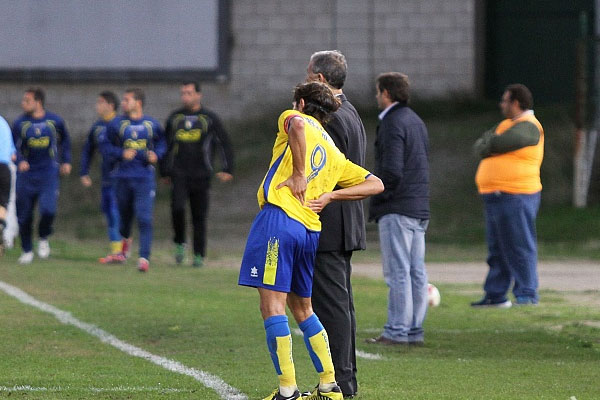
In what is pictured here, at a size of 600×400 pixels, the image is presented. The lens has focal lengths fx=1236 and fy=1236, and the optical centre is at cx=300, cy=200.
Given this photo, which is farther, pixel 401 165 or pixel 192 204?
pixel 192 204

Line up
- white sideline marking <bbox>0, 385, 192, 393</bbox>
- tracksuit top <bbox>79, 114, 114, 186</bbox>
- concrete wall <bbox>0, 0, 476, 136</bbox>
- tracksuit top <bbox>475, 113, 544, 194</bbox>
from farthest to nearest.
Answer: concrete wall <bbox>0, 0, 476, 136</bbox> → tracksuit top <bbox>79, 114, 114, 186</bbox> → tracksuit top <bbox>475, 113, 544, 194</bbox> → white sideline marking <bbox>0, 385, 192, 393</bbox>

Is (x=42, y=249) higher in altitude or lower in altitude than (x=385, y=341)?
lower

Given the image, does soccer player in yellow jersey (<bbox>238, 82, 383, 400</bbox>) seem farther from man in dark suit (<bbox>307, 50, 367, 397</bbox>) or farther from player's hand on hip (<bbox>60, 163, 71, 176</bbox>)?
player's hand on hip (<bbox>60, 163, 71, 176</bbox>)

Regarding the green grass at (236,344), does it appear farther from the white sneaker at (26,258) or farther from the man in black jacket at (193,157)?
the man in black jacket at (193,157)

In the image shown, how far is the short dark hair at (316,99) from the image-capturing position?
6660mm

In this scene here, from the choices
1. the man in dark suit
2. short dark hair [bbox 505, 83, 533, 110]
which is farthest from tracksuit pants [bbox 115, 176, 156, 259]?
the man in dark suit

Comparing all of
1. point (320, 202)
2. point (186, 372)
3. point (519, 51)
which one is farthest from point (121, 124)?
point (519, 51)

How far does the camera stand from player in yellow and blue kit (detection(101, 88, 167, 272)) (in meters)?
15.4

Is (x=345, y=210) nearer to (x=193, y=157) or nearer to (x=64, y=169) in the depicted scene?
(x=193, y=157)

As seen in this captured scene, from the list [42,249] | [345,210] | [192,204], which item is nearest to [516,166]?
[192,204]

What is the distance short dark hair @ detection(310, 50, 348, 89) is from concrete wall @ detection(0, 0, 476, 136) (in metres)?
20.7

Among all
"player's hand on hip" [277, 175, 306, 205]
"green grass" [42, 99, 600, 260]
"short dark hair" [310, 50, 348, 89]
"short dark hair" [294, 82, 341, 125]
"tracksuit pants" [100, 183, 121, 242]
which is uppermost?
"short dark hair" [310, 50, 348, 89]

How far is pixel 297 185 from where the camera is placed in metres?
6.48

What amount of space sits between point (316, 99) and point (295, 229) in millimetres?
727
